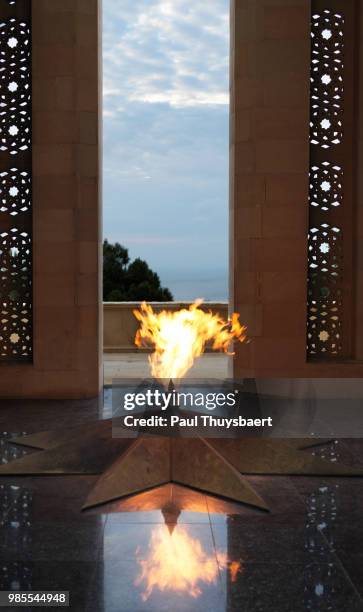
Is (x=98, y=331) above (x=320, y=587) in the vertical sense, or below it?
above

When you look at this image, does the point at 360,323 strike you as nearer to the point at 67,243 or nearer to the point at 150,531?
the point at 67,243

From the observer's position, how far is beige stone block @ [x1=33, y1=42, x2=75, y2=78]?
7609mm

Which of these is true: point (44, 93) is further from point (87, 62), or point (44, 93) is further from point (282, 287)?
point (282, 287)

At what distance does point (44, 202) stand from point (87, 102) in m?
1.32

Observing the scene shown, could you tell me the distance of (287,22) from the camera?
7.59 metres

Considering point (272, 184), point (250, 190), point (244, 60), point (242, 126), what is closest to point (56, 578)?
point (250, 190)

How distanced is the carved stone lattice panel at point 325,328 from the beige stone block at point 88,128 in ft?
11.1

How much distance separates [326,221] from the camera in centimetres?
788

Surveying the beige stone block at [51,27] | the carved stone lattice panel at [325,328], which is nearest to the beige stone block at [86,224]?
the beige stone block at [51,27]

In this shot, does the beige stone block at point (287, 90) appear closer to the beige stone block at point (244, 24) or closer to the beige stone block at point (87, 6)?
the beige stone block at point (244, 24)

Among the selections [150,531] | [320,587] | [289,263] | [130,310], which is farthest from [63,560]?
[130,310]

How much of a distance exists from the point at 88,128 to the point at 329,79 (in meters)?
3.02

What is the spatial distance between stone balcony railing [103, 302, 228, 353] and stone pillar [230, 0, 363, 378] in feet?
15.8

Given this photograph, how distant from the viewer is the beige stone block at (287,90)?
7.62 m
